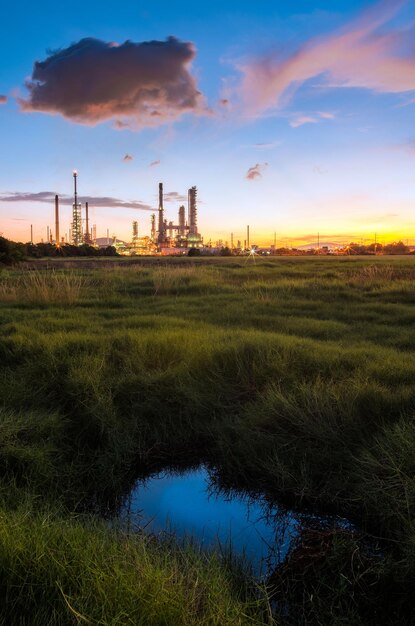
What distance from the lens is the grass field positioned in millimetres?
2385

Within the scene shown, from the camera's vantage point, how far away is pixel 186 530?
12.8 feet

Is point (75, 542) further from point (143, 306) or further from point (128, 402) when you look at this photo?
point (143, 306)

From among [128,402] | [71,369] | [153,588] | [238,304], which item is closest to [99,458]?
[128,402]

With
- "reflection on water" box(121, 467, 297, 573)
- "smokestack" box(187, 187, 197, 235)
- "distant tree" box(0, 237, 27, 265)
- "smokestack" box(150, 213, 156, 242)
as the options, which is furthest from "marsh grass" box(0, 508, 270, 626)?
"smokestack" box(150, 213, 156, 242)

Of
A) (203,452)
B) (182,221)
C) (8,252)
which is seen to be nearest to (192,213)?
(182,221)

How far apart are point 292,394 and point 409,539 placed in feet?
8.14

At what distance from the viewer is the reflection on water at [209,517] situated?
3.67 meters

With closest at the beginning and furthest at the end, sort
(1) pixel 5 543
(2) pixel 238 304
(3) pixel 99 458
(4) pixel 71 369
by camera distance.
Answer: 1. (1) pixel 5 543
2. (3) pixel 99 458
3. (4) pixel 71 369
4. (2) pixel 238 304

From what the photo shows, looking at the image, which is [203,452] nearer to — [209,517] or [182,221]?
[209,517]

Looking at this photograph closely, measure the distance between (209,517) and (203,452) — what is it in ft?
3.54

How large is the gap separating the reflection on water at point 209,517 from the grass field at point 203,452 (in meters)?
0.20

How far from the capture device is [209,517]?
4.16 m

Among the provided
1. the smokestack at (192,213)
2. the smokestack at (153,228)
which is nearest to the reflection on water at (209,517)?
the smokestack at (192,213)

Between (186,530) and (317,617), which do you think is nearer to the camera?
(317,617)
